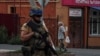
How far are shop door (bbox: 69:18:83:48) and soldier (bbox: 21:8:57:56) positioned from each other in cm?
2879

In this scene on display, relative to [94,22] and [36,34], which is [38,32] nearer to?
[36,34]

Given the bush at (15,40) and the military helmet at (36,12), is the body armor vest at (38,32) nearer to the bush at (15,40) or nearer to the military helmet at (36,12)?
the military helmet at (36,12)

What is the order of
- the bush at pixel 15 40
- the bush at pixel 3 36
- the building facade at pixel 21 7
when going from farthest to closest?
1. the building facade at pixel 21 7
2. the bush at pixel 3 36
3. the bush at pixel 15 40

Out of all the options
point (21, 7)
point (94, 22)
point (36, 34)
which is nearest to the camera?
point (36, 34)

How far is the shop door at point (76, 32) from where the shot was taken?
36.3 m

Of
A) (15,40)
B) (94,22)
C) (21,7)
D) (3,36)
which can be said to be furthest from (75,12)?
(3,36)

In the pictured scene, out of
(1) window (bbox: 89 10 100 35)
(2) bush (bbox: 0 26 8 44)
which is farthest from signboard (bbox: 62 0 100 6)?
(2) bush (bbox: 0 26 8 44)

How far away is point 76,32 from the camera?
3662cm

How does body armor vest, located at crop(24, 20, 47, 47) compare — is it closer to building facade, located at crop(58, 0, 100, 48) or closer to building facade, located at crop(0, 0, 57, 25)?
building facade, located at crop(58, 0, 100, 48)

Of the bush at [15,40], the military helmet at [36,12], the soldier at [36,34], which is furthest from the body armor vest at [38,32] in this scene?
the bush at [15,40]

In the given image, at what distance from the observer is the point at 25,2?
123 ft

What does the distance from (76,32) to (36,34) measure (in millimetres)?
29338

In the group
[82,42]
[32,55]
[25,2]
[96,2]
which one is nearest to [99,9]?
[96,2]

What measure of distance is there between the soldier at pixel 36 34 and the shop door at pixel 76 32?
28.8m
